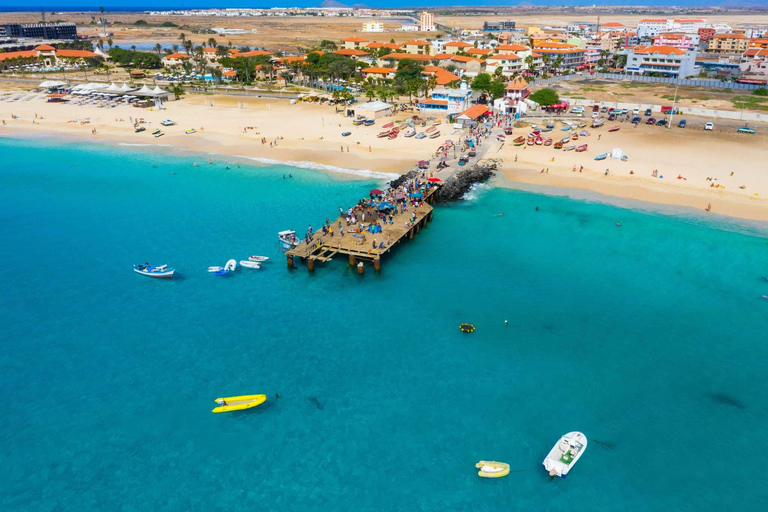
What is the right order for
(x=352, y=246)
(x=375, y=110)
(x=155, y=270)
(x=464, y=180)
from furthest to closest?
(x=375, y=110) → (x=464, y=180) → (x=352, y=246) → (x=155, y=270)

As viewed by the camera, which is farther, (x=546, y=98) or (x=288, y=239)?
(x=546, y=98)

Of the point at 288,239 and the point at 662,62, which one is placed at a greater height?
the point at 662,62

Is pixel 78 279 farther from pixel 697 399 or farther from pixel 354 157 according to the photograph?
pixel 697 399

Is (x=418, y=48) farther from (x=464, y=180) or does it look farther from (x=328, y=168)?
(x=464, y=180)

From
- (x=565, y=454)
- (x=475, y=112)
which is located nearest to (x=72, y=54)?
(x=475, y=112)

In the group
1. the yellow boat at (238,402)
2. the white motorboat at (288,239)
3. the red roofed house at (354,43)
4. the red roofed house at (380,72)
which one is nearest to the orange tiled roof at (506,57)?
the red roofed house at (380,72)

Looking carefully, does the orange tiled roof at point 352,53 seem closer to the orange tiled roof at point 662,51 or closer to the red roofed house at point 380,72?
the red roofed house at point 380,72

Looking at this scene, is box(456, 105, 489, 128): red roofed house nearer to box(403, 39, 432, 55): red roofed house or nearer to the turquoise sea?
the turquoise sea
